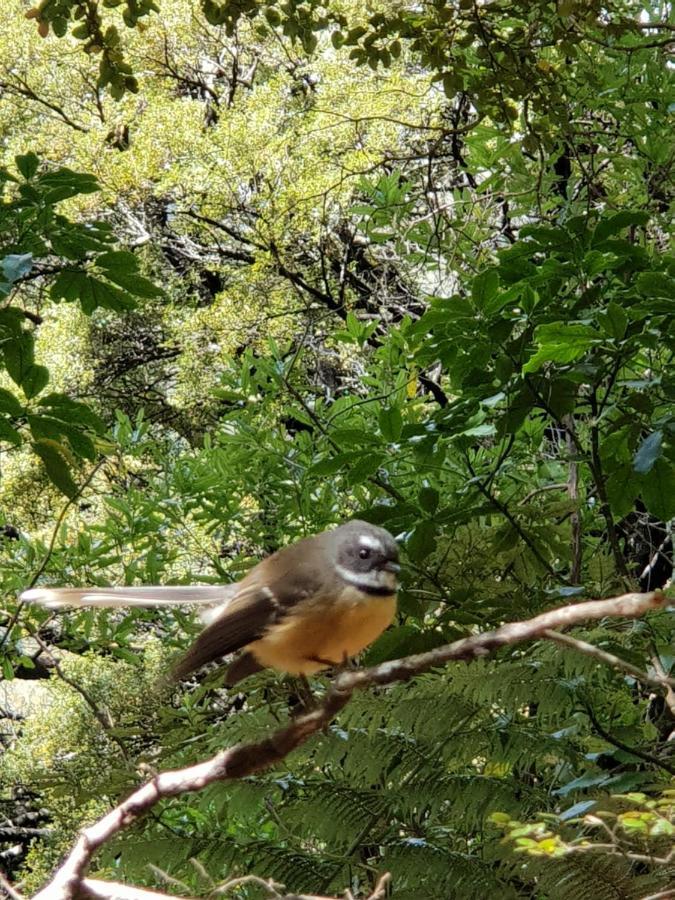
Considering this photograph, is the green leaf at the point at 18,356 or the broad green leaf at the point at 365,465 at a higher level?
the green leaf at the point at 18,356

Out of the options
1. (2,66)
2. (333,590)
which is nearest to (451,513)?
(333,590)

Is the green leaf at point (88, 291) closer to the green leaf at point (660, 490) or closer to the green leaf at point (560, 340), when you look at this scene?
the green leaf at point (560, 340)

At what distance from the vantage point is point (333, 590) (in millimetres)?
1186

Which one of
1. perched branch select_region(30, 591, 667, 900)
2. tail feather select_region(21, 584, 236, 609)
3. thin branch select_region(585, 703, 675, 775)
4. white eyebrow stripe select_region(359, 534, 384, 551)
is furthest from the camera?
thin branch select_region(585, 703, 675, 775)

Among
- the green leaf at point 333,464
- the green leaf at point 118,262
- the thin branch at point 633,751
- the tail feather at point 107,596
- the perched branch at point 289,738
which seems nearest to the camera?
the perched branch at point 289,738

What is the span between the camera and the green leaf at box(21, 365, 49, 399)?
4.94 feet

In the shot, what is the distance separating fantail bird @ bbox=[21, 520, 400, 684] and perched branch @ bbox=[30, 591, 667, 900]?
1.33 feet

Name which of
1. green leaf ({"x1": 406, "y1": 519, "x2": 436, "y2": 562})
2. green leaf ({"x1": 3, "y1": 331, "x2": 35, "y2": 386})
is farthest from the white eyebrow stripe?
green leaf ({"x1": 3, "y1": 331, "x2": 35, "y2": 386})

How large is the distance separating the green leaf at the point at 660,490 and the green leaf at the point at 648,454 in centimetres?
8

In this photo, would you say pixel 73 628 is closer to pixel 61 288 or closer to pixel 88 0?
pixel 61 288

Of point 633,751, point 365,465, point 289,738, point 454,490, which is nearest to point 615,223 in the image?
point 365,465

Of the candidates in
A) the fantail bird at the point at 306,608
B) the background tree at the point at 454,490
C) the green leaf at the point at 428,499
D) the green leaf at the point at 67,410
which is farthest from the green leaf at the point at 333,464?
the green leaf at the point at 67,410

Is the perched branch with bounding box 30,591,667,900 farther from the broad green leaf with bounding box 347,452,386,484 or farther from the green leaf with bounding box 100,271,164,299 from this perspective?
the green leaf with bounding box 100,271,164,299

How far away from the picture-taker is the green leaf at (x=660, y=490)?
4.49 feet
